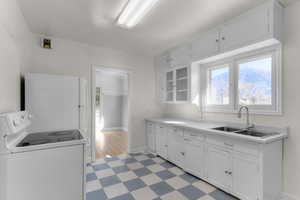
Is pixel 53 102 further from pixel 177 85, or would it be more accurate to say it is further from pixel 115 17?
pixel 177 85

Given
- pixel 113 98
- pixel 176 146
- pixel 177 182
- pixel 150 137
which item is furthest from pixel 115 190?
pixel 113 98

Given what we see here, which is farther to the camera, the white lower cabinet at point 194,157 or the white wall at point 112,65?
the white wall at point 112,65

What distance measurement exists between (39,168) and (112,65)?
2.57 metres

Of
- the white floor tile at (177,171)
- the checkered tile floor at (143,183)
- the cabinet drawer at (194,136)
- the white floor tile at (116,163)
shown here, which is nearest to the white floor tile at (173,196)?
the checkered tile floor at (143,183)

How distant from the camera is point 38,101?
2.01 m

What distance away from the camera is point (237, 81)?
8.16ft

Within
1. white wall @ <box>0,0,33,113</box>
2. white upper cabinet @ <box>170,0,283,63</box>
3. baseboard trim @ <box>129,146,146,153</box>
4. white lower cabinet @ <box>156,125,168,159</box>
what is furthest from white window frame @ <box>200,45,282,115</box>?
white wall @ <box>0,0,33,113</box>

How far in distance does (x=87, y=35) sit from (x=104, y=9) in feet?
3.12

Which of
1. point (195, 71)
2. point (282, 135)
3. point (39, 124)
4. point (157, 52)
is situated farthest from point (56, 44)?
point (282, 135)

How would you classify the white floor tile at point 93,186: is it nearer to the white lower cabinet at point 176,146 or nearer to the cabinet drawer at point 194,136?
the white lower cabinet at point 176,146

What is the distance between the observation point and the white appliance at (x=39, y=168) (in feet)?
3.70

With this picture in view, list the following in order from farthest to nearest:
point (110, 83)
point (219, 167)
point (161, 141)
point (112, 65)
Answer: point (110, 83)
point (112, 65)
point (161, 141)
point (219, 167)

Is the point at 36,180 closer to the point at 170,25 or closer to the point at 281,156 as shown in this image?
the point at 170,25

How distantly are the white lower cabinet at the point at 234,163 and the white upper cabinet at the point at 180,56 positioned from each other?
1.42m
